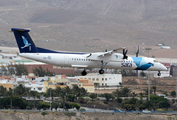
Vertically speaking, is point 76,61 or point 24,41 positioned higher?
point 24,41

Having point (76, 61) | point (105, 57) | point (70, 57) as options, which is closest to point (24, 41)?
point (70, 57)

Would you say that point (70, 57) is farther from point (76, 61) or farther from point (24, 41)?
point (24, 41)

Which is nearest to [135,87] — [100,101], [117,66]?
[100,101]

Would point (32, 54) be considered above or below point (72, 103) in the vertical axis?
above

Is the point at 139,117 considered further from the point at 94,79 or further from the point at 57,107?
the point at 94,79

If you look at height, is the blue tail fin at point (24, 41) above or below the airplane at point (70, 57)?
above

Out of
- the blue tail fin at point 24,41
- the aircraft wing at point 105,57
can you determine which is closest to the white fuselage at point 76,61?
the aircraft wing at point 105,57

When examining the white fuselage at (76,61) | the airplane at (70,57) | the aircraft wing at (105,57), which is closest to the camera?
the airplane at (70,57)

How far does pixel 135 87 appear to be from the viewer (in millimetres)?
145125

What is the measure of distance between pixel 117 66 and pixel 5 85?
243ft

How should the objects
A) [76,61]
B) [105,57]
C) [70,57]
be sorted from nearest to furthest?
[70,57] → [76,61] → [105,57]

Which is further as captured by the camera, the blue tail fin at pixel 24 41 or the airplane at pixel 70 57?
the airplane at pixel 70 57

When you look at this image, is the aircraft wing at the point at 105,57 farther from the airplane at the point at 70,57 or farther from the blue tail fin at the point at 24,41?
the blue tail fin at the point at 24,41

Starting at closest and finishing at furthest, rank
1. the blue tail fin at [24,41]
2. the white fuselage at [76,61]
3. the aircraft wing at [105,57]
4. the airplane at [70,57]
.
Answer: the blue tail fin at [24,41]
the airplane at [70,57]
the white fuselage at [76,61]
the aircraft wing at [105,57]
